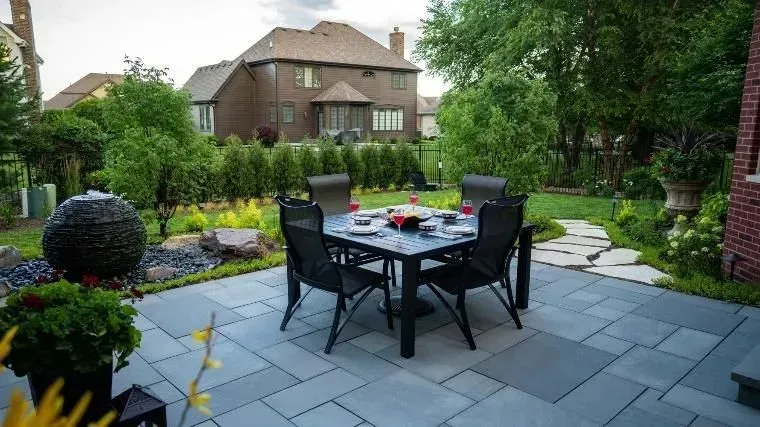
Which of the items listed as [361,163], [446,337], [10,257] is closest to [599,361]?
[446,337]

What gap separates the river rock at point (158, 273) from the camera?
5148 millimetres

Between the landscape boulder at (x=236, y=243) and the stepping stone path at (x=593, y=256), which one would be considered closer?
the stepping stone path at (x=593, y=256)

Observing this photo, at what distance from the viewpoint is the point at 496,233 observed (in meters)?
3.64

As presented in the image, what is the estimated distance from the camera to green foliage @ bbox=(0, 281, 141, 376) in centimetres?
210

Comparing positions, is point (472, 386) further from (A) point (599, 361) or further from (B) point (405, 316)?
(A) point (599, 361)

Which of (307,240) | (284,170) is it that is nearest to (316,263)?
(307,240)

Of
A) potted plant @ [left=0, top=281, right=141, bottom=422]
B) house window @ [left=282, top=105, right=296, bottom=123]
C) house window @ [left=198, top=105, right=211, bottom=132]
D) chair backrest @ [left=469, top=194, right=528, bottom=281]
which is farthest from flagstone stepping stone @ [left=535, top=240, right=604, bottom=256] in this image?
house window @ [left=198, top=105, right=211, bottom=132]

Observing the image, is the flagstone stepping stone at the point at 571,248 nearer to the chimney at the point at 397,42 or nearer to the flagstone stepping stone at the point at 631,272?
the flagstone stepping stone at the point at 631,272

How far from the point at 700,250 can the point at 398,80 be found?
25631 mm

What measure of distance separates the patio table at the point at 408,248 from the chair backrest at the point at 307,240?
0.28 metres

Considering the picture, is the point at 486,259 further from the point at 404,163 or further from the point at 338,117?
the point at 338,117

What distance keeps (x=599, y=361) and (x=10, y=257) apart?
5798 millimetres

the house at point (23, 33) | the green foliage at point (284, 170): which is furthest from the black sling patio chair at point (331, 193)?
the house at point (23, 33)

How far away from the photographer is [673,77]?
1095cm
